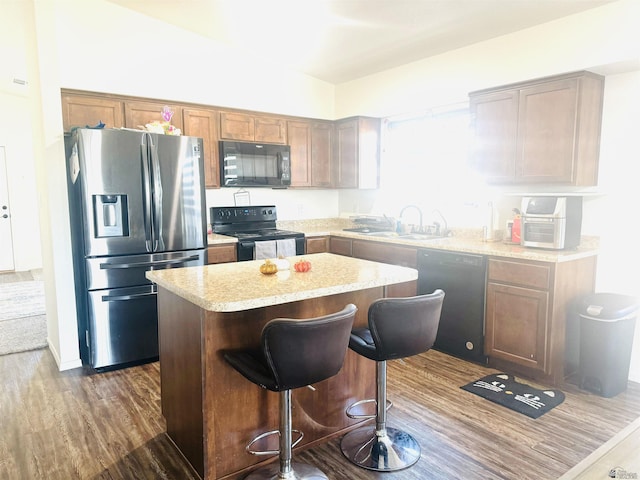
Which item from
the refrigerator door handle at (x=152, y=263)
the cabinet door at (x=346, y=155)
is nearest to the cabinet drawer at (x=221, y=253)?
the refrigerator door handle at (x=152, y=263)

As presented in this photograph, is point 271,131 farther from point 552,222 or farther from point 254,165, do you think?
point 552,222

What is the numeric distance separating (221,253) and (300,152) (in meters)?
1.64

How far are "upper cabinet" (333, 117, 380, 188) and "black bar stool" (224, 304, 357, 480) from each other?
335cm

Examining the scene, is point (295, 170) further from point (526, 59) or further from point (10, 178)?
point (10, 178)

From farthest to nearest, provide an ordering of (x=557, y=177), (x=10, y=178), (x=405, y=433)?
(x=10, y=178), (x=557, y=177), (x=405, y=433)

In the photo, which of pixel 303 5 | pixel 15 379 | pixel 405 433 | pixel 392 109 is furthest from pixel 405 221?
pixel 15 379

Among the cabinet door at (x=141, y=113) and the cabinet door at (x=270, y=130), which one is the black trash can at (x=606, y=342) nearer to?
the cabinet door at (x=270, y=130)

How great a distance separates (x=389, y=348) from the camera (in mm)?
1950

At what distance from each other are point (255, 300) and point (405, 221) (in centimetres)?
326

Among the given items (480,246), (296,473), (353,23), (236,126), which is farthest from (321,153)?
(296,473)

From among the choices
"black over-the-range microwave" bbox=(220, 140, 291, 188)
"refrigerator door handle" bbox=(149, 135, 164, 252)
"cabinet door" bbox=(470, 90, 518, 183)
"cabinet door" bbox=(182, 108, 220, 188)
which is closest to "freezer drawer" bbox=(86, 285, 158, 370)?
"refrigerator door handle" bbox=(149, 135, 164, 252)

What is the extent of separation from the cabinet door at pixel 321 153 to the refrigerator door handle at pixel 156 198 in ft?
6.72

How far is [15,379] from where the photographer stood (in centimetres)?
322

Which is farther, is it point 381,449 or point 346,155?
point 346,155
